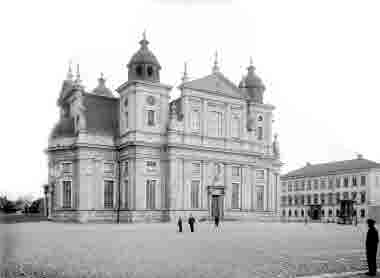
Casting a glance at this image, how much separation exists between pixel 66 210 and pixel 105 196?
181 inches

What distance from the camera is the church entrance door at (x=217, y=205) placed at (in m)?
52.7

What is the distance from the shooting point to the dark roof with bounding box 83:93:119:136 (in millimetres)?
52612

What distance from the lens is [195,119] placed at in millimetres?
52469

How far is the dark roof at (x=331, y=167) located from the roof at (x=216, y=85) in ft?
138

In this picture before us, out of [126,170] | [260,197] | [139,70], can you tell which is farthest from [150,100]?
[260,197]

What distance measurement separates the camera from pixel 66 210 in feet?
164

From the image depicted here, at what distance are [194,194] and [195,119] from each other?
8916mm

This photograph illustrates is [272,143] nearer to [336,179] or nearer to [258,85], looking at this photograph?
[258,85]

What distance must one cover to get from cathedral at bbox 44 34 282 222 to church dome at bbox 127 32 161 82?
0.39ft

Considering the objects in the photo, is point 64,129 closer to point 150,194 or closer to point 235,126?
point 150,194

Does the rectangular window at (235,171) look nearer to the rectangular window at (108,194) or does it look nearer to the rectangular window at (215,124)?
the rectangular window at (215,124)

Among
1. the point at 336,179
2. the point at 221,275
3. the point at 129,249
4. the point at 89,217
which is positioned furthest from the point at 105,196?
the point at 336,179

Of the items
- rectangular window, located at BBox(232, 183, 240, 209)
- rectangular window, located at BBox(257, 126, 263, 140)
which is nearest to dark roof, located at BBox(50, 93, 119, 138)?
rectangular window, located at BBox(232, 183, 240, 209)

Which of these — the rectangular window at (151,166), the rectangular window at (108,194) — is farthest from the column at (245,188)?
the rectangular window at (108,194)
